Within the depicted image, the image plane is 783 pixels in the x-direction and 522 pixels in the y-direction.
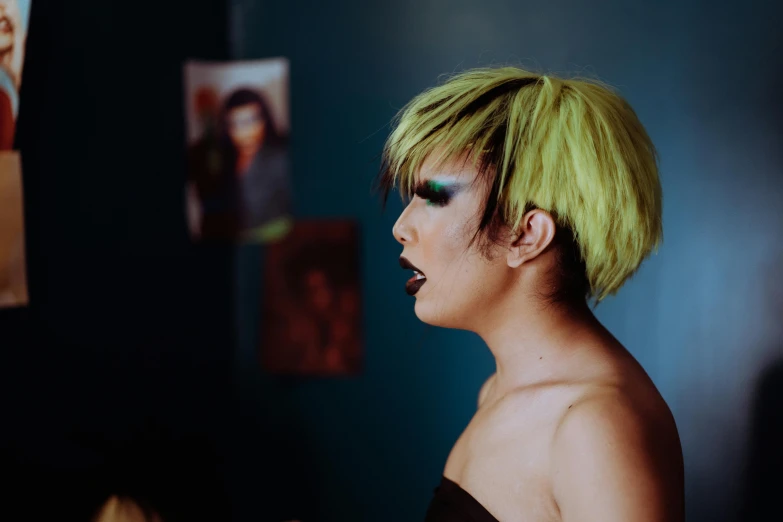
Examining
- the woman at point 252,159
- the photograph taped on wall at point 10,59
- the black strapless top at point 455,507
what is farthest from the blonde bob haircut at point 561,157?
the woman at point 252,159

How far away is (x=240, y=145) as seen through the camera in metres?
1.70

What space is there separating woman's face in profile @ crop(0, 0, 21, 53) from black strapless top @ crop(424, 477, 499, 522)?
2.98 feet

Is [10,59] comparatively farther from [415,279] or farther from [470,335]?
[470,335]

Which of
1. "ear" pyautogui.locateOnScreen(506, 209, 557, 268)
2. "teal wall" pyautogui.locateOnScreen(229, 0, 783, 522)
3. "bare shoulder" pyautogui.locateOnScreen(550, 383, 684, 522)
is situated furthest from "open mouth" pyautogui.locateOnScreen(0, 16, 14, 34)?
"bare shoulder" pyautogui.locateOnScreen(550, 383, 684, 522)

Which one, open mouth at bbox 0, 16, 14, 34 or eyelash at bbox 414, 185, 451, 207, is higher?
open mouth at bbox 0, 16, 14, 34

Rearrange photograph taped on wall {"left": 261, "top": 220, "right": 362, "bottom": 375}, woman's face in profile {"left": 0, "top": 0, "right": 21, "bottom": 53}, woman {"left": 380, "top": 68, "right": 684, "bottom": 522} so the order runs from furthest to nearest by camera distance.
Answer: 1. photograph taped on wall {"left": 261, "top": 220, "right": 362, "bottom": 375}
2. woman's face in profile {"left": 0, "top": 0, "right": 21, "bottom": 53}
3. woman {"left": 380, "top": 68, "right": 684, "bottom": 522}

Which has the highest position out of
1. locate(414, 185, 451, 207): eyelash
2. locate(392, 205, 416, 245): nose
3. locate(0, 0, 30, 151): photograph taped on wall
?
locate(0, 0, 30, 151): photograph taped on wall

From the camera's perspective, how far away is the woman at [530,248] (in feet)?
2.89

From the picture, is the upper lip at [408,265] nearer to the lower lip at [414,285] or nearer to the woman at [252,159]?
the lower lip at [414,285]

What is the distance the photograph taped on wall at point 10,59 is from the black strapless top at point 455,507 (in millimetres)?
830

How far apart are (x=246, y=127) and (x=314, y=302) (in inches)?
16.3

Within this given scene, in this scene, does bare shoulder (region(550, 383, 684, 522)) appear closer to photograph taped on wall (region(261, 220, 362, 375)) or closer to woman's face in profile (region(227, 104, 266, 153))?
photograph taped on wall (region(261, 220, 362, 375))

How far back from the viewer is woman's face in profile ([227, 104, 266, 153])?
1.69 m

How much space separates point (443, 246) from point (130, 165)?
0.79 meters
